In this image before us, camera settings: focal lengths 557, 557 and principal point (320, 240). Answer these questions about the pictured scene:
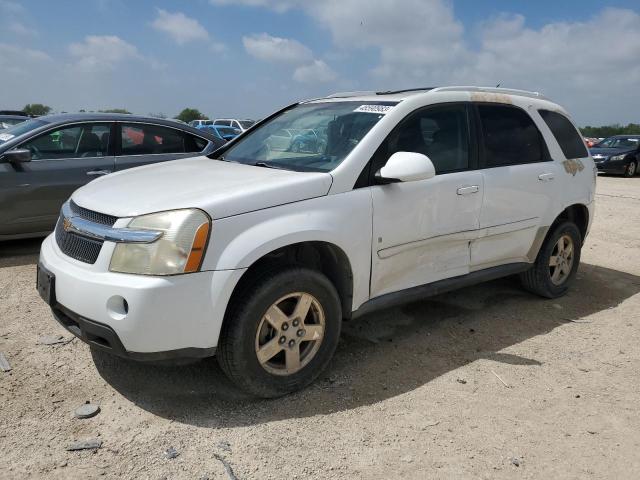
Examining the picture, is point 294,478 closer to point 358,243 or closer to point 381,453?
point 381,453

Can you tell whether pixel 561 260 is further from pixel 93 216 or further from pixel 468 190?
pixel 93 216

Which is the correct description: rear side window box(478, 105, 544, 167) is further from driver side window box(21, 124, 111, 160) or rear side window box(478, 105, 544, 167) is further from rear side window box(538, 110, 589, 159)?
driver side window box(21, 124, 111, 160)

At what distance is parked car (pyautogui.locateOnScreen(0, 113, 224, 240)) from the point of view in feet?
18.5

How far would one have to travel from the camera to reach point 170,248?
274 cm

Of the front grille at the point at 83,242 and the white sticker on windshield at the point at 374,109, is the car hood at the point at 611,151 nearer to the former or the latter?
the white sticker on windshield at the point at 374,109

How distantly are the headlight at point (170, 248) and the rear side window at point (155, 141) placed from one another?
12.5ft

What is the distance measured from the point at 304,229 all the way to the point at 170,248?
29.4 inches

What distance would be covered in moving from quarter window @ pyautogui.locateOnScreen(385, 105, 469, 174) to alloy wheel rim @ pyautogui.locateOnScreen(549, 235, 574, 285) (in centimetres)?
156

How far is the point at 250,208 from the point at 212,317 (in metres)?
0.60

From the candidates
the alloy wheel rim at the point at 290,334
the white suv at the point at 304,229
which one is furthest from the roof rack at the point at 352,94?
the alloy wheel rim at the point at 290,334

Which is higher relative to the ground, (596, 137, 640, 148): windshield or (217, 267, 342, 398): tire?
(596, 137, 640, 148): windshield

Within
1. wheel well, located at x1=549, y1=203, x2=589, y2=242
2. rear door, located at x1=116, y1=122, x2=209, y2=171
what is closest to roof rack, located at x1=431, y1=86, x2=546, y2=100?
wheel well, located at x1=549, y1=203, x2=589, y2=242

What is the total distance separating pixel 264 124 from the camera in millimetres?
4594

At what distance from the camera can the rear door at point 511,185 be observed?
13.8 ft
